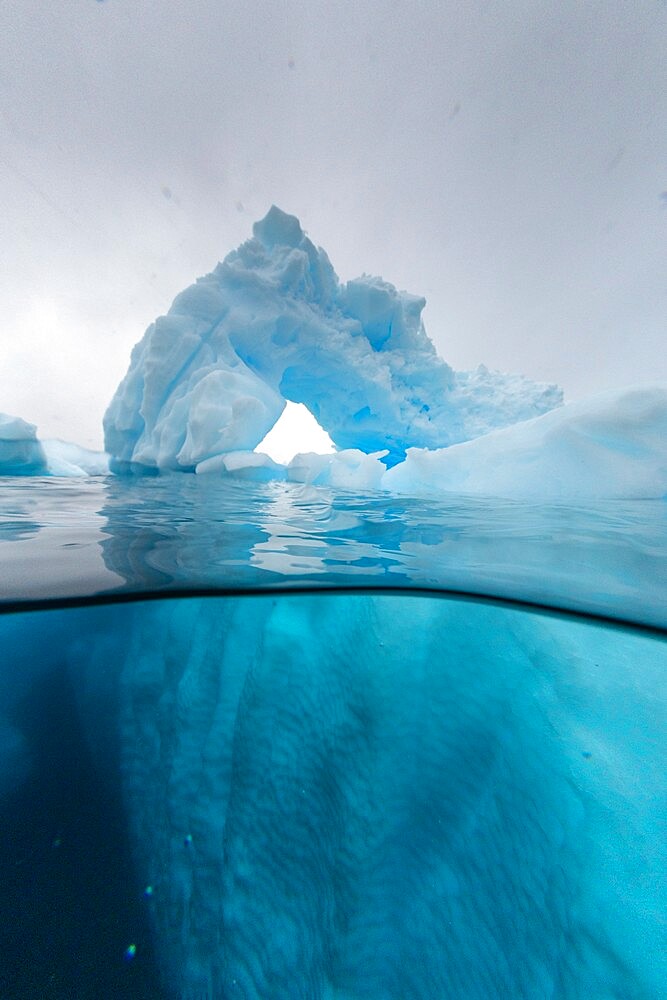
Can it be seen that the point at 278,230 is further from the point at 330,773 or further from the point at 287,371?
the point at 330,773

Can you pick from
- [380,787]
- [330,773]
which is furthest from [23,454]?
[380,787]

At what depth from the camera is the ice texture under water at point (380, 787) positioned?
0.99m

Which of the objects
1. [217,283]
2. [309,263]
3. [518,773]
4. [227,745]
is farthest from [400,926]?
[309,263]

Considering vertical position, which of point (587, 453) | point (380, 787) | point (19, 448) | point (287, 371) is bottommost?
point (380, 787)

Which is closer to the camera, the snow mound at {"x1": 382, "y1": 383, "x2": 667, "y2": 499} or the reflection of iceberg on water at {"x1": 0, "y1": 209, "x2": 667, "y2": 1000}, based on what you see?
the reflection of iceberg on water at {"x1": 0, "y1": 209, "x2": 667, "y2": 1000}

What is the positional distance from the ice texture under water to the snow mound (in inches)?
192

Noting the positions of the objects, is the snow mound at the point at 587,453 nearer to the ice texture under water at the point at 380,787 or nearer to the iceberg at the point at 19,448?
the ice texture under water at the point at 380,787

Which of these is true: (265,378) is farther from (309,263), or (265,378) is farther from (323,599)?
(323,599)

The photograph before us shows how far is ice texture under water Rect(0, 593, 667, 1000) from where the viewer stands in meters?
0.99

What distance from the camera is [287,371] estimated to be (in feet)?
43.0

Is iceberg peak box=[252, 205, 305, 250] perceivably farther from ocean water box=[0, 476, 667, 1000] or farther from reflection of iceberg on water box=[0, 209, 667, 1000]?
ocean water box=[0, 476, 667, 1000]

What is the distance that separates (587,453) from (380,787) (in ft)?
19.0

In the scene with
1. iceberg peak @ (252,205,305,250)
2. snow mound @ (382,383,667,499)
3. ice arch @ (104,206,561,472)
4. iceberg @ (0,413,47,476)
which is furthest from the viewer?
iceberg peak @ (252,205,305,250)

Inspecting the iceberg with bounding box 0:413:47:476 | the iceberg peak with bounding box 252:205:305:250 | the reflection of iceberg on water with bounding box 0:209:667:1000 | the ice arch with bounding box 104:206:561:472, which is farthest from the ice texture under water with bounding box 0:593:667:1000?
the iceberg peak with bounding box 252:205:305:250
